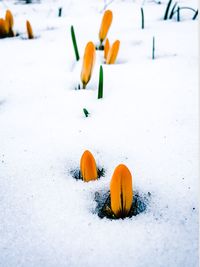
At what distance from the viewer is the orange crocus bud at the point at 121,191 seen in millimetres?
627

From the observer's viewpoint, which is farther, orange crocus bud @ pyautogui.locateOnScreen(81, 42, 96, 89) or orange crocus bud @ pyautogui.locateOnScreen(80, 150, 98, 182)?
orange crocus bud @ pyautogui.locateOnScreen(81, 42, 96, 89)

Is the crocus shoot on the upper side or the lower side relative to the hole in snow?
upper

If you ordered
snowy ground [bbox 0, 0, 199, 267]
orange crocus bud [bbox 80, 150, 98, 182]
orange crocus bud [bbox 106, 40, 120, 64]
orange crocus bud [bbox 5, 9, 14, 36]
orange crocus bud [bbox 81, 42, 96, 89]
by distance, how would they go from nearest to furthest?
snowy ground [bbox 0, 0, 199, 267], orange crocus bud [bbox 80, 150, 98, 182], orange crocus bud [bbox 81, 42, 96, 89], orange crocus bud [bbox 106, 40, 120, 64], orange crocus bud [bbox 5, 9, 14, 36]

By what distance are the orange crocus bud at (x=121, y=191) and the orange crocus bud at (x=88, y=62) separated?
0.53m

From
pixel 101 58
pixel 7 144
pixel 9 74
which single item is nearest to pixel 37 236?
pixel 7 144

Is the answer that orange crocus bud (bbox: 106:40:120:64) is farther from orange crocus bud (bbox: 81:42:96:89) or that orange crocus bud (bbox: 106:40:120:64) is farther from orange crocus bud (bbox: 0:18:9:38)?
orange crocus bud (bbox: 0:18:9:38)

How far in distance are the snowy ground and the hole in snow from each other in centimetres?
2

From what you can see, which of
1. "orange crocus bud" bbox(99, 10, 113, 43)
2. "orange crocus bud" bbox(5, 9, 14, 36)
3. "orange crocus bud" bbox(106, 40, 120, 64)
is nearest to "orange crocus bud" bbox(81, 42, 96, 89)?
"orange crocus bud" bbox(106, 40, 120, 64)

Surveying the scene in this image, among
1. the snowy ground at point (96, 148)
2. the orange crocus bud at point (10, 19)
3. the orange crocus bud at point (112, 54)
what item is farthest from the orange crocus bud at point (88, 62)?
the orange crocus bud at point (10, 19)

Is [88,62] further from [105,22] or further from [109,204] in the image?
[109,204]

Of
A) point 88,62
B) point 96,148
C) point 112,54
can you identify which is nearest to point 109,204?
point 96,148

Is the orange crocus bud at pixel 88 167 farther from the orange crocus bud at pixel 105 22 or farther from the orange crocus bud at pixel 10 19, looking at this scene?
the orange crocus bud at pixel 10 19

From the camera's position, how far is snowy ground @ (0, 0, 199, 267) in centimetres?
62

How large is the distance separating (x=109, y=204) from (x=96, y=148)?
0.21 metres
